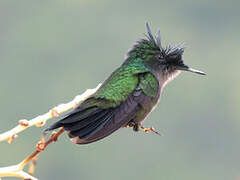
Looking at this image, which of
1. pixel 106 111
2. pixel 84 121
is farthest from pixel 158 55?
pixel 84 121

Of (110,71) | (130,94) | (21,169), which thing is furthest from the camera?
(110,71)

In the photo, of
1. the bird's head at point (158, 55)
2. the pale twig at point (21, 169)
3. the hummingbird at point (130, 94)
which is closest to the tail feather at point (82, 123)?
the hummingbird at point (130, 94)

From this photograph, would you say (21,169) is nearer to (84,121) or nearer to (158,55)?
(84,121)

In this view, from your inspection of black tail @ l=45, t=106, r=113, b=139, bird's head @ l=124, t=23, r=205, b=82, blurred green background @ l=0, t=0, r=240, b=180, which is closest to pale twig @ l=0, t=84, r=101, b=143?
black tail @ l=45, t=106, r=113, b=139

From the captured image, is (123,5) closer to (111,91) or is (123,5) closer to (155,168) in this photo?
(155,168)

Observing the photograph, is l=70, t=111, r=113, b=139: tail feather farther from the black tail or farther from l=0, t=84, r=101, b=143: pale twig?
l=0, t=84, r=101, b=143: pale twig

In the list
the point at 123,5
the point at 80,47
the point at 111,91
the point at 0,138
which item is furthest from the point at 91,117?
the point at 123,5

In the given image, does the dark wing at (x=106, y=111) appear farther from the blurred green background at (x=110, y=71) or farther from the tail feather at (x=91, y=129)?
the blurred green background at (x=110, y=71)

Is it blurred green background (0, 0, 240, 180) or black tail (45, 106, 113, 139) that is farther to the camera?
blurred green background (0, 0, 240, 180)
